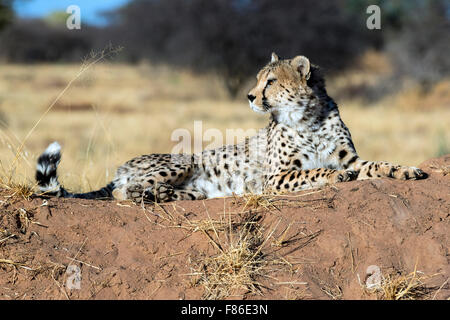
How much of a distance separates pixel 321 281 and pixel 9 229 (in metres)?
1.56

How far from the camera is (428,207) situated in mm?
3271

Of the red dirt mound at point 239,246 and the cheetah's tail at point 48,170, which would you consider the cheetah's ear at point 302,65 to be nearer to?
the red dirt mound at point 239,246

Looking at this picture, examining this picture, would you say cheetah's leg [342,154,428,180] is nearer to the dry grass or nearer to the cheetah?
the cheetah

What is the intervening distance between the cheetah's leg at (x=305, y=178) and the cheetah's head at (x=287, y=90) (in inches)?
18.3

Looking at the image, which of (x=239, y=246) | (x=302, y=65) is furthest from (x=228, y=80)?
(x=239, y=246)

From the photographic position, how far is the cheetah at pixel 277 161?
148 inches

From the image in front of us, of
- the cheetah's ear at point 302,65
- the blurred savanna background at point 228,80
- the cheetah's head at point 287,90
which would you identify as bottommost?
the cheetah's head at point 287,90

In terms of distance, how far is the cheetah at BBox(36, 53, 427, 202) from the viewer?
3.75 metres

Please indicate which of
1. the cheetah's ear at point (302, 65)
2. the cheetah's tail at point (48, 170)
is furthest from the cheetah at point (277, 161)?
the cheetah's tail at point (48, 170)

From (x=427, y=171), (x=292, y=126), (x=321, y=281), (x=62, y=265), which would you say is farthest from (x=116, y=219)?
(x=427, y=171)

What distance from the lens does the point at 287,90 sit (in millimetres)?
4102

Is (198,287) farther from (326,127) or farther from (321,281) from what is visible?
(326,127)

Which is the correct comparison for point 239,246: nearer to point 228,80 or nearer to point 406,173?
point 406,173

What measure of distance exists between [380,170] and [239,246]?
4.15ft
